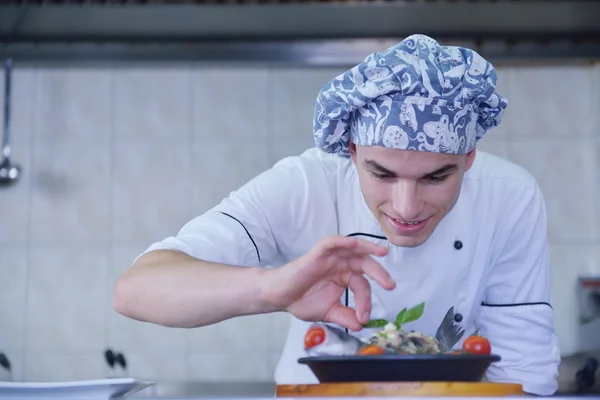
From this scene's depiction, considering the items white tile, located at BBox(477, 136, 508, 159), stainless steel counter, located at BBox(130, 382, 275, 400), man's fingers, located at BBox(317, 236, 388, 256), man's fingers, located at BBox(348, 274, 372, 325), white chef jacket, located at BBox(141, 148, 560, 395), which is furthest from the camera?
white tile, located at BBox(477, 136, 508, 159)

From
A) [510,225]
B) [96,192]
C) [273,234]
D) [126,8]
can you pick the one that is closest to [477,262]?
[510,225]

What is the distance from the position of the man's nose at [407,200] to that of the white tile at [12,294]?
2.34 metres

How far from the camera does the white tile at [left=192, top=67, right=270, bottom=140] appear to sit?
3.35 metres

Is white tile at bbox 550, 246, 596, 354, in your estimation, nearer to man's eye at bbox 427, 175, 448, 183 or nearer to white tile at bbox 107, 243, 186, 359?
white tile at bbox 107, 243, 186, 359

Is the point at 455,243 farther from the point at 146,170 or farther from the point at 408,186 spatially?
the point at 146,170

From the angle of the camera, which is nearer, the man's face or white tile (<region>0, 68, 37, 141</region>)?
the man's face

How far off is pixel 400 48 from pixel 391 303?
23.2 inches

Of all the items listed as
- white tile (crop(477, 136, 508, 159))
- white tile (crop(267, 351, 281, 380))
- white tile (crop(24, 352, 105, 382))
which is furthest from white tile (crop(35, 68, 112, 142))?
white tile (crop(477, 136, 508, 159))

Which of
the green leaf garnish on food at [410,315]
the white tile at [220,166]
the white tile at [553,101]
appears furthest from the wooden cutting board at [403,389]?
the white tile at [553,101]

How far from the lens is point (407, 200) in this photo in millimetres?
1352

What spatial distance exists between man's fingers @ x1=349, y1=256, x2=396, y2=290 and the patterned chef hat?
→ 321 millimetres

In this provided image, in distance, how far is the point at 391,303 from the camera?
5.67ft

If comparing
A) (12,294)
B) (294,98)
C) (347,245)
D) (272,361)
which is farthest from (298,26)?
(347,245)

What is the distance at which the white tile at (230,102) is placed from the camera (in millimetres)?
3354
